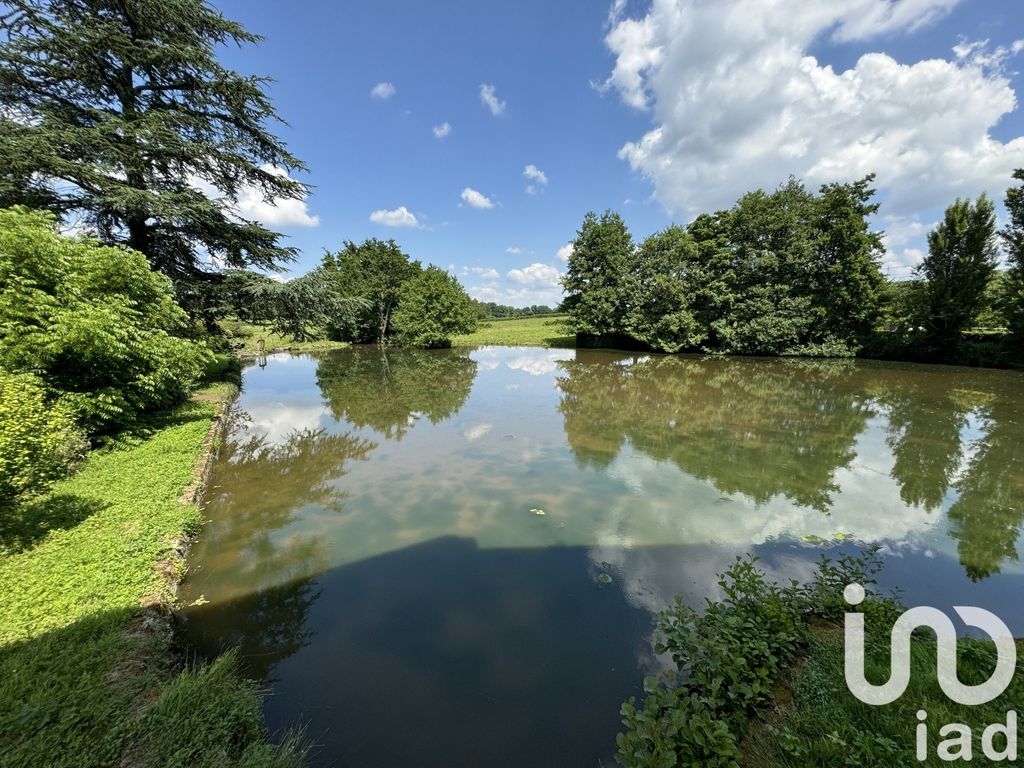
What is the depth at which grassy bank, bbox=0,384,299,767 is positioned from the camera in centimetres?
238

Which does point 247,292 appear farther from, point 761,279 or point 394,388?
point 761,279

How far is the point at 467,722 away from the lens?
122 inches

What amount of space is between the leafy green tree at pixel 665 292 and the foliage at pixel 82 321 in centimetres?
2537

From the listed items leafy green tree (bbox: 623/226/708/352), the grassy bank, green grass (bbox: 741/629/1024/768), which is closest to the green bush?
the grassy bank

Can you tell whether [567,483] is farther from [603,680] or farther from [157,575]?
[157,575]

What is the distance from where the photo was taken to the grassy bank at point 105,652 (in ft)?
7.80

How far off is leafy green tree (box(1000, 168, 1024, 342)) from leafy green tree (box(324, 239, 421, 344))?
37.2m

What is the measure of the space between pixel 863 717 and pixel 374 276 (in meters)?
38.4

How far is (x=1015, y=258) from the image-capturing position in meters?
20.0

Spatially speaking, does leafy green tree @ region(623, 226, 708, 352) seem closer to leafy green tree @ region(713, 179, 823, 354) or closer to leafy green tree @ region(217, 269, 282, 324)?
leafy green tree @ region(713, 179, 823, 354)

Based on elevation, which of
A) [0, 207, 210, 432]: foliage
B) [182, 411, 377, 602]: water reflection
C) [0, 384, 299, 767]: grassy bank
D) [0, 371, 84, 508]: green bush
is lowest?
[182, 411, 377, 602]: water reflection

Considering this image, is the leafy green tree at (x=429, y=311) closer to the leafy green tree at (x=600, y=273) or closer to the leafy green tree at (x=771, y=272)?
the leafy green tree at (x=600, y=273)

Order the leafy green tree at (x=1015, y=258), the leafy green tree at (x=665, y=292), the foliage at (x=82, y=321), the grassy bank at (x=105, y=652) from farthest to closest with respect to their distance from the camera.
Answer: the leafy green tree at (x=665, y=292), the leafy green tree at (x=1015, y=258), the foliage at (x=82, y=321), the grassy bank at (x=105, y=652)

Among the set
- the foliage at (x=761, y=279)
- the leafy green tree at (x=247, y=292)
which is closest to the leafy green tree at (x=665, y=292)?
the foliage at (x=761, y=279)
